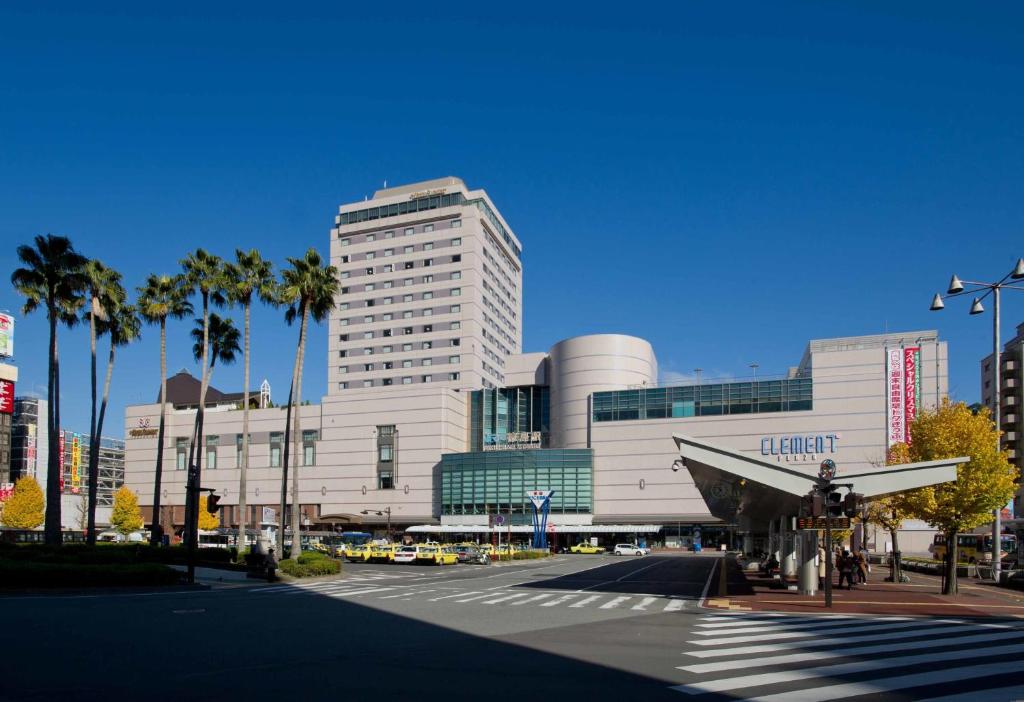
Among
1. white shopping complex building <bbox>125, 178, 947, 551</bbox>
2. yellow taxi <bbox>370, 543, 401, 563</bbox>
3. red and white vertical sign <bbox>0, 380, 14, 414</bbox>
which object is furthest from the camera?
red and white vertical sign <bbox>0, 380, 14, 414</bbox>

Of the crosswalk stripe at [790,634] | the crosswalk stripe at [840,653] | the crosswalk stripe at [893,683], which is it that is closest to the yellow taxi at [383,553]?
the crosswalk stripe at [790,634]

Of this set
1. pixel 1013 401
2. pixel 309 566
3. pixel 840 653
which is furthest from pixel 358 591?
pixel 1013 401

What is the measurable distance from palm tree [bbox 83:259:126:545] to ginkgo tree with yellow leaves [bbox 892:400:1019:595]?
44.9m

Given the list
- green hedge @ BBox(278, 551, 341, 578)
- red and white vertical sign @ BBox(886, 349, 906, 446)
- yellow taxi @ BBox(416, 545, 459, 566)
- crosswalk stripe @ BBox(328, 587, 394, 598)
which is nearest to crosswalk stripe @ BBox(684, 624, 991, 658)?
crosswalk stripe @ BBox(328, 587, 394, 598)

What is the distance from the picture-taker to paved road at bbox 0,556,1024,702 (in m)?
11.8

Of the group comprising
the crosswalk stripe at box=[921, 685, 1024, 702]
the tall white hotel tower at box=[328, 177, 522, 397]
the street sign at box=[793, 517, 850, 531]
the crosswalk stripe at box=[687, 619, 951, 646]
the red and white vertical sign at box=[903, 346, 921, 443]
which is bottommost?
the crosswalk stripe at box=[687, 619, 951, 646]

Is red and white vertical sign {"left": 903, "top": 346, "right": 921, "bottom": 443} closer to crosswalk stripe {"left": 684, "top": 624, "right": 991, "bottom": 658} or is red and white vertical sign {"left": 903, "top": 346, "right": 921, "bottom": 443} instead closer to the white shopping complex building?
the white shopping complex building

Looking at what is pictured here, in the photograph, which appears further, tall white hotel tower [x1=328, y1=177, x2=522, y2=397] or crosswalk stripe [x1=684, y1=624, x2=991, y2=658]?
tall white hotel tower [x1=328, y1=177, x2=522, y2=397]

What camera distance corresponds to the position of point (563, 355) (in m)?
116

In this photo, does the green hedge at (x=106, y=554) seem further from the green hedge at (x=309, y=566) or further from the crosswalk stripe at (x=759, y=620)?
the crosswalk stripe at (x=759, y=620)

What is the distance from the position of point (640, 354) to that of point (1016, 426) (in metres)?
43.9

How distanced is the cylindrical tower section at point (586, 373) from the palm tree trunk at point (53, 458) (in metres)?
72.7

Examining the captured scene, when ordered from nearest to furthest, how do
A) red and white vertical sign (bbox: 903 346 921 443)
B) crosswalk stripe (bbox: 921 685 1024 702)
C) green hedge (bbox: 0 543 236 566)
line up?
crosswalk stripe (bbox: 921 685 1024 702), green hedge (bbox: 0 543 236 566), red and white vertical sign (bbox: 903 346 921 443)

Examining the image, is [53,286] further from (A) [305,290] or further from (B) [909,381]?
(B) [909,381]
